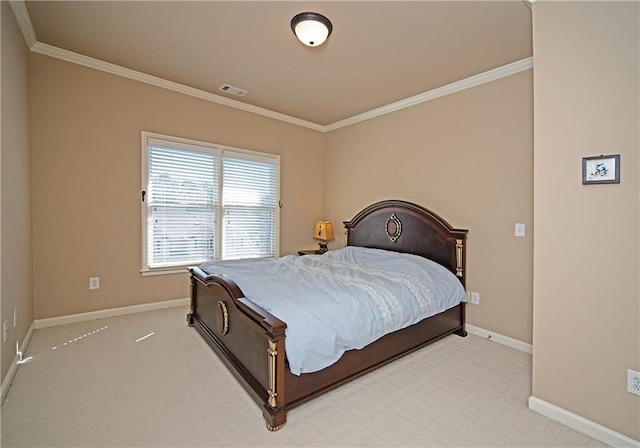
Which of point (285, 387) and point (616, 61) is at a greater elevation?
point (616, 61)

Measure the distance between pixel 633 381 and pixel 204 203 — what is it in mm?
4134

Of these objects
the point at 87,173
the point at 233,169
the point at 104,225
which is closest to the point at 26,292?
the point at 104,225

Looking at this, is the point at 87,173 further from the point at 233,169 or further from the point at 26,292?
the point at 233,169

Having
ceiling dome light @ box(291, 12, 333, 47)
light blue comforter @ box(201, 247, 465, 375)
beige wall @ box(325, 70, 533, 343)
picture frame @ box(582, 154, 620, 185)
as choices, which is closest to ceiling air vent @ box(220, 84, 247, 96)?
ceiling dome light @ box(291, 12, 333, 47)

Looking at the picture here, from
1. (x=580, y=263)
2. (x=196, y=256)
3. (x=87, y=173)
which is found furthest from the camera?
(x=196, y=256)

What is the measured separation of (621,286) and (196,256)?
13.1ft

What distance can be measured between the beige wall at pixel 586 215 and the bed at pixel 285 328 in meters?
1.04

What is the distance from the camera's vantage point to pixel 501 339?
311 cm

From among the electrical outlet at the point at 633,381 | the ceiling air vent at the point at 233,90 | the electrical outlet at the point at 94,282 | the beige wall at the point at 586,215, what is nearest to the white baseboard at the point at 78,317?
the electrical outlet at the point at 94,282

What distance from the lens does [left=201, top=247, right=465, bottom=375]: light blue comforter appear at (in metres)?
1.94

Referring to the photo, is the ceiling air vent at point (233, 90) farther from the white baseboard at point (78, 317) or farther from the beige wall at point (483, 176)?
the white baseboard at point (78, 317)

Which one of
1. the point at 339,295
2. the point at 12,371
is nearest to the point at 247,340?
the point at 339,295

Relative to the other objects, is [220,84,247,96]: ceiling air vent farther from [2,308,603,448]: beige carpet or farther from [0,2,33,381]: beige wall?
[2,308,603,448]: beige carpet

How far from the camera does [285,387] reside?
6.15ft
